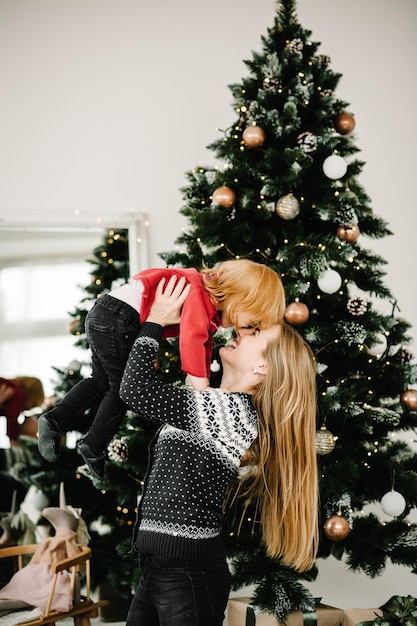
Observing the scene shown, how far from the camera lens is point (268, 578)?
2709 mm

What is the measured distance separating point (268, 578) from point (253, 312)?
3.82ft

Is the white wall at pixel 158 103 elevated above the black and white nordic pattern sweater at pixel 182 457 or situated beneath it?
elevated above

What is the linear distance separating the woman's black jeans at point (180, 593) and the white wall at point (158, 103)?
238 cm

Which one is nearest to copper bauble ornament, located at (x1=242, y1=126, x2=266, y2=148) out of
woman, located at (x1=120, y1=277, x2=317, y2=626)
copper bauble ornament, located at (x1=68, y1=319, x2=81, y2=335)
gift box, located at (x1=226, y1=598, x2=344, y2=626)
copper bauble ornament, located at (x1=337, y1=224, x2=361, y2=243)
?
copper bauble ornament, located at (x1=337, y1=224, x2=361, y2=243)

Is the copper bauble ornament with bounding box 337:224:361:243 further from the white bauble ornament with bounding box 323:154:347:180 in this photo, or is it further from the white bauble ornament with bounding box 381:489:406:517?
the white bauble ornament with bounding box 381:489:406:517

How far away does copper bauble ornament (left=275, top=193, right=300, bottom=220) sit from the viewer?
284cm

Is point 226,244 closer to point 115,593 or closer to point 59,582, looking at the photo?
point 59,582

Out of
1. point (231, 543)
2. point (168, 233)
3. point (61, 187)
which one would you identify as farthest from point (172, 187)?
point (231, 543)

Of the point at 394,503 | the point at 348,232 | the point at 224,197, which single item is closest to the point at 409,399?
the point at 394,503

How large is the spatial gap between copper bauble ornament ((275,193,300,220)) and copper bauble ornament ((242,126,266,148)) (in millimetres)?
257

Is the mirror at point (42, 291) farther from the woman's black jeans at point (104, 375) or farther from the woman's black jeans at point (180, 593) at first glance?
the woman's black jeans at point (180, 593)

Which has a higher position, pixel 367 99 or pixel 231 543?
pixel 367 99

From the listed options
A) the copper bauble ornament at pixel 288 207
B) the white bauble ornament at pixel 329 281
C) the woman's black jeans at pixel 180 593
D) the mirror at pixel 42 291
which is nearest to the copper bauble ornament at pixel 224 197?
the copper bauble ornament at pixel 288 207

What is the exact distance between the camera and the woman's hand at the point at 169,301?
2.00m
